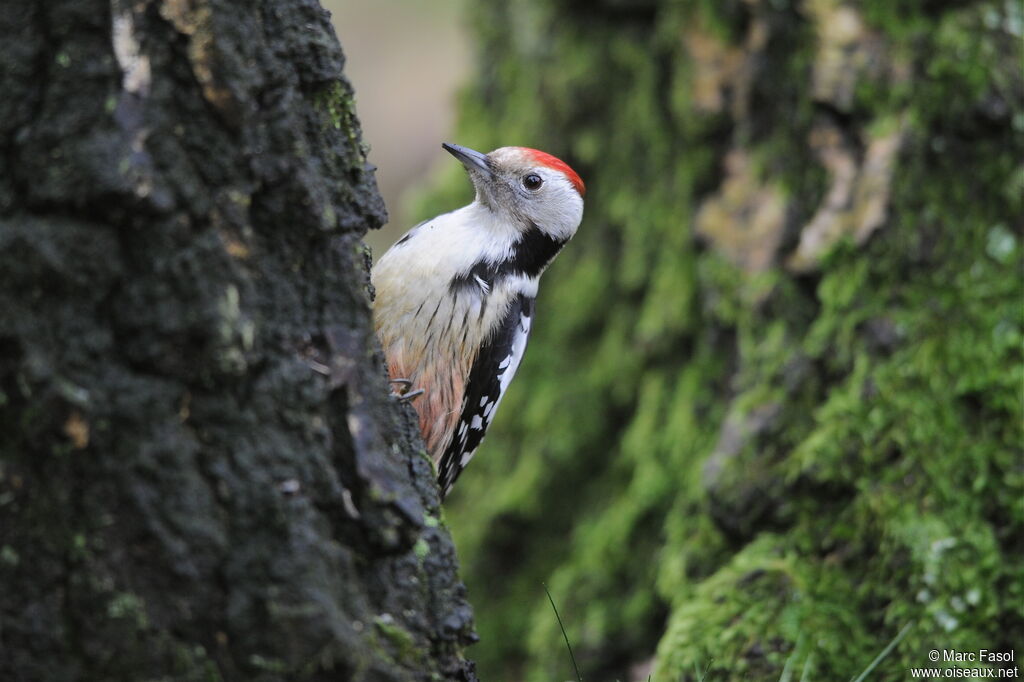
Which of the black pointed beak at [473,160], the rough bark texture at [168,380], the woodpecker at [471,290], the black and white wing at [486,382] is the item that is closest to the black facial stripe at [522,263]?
the woodpecker at [471,290]

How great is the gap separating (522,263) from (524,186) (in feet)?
1.02

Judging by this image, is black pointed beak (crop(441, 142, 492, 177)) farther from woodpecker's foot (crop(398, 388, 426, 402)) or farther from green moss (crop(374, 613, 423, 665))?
green moss (crop(374, 613, 423, 665))

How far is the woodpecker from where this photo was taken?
10.2 ft

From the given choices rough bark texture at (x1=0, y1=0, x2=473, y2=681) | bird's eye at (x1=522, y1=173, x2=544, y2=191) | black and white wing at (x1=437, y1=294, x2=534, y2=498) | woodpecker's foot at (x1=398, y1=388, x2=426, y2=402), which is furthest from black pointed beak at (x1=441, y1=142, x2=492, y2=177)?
rough bark texture at (x1=0, y1=0, x2=473, y2=681)

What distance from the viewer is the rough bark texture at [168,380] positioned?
A: 1440 millimetres

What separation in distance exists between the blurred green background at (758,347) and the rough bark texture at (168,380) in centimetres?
89

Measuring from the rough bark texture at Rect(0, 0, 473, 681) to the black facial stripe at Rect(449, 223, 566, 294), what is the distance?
4.88 feet

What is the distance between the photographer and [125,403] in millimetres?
1471

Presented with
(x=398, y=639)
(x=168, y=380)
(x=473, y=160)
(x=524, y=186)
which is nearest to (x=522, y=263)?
(x=524, y=186)

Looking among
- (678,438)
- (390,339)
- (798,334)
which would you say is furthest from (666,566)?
(390,339)

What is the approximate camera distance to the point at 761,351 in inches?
134

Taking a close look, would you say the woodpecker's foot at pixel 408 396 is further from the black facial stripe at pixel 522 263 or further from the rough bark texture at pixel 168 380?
the black facial stripe at pixel 522 263

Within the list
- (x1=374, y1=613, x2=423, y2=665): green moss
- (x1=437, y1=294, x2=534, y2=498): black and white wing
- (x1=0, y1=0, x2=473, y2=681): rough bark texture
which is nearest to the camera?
(x1=0, y1=0, x2=473, y2=681): rough bark texture

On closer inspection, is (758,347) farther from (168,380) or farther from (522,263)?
(168,380)
